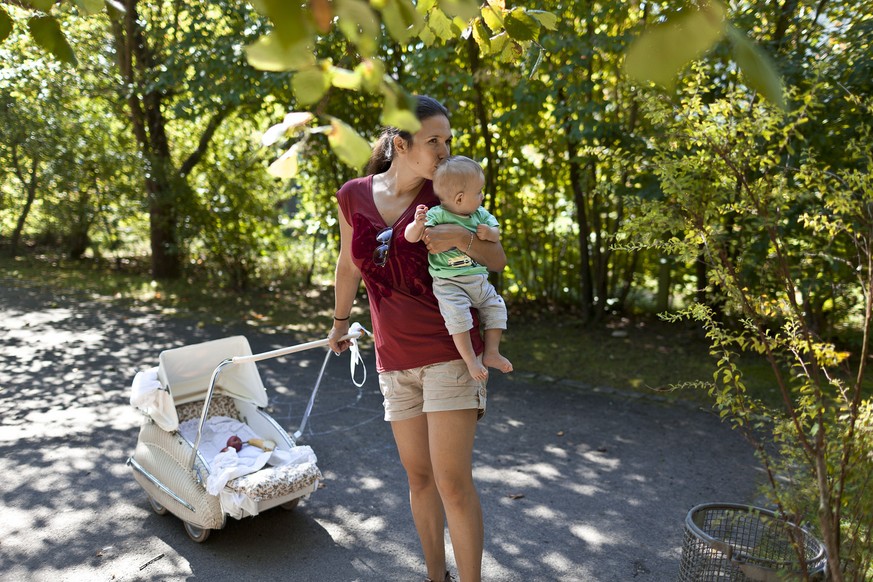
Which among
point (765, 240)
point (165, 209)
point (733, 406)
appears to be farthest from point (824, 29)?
point (165, 209)

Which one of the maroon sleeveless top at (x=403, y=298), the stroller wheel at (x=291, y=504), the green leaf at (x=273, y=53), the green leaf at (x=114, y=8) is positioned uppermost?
the green leaf at (x=114, y=8)

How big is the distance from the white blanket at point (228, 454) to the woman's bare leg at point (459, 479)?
1.22 meters

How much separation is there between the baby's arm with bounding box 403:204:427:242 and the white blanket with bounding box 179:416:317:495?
5.35 ft

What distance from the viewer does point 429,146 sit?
2664 millimetres

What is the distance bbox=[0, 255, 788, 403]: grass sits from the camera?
22.1ft

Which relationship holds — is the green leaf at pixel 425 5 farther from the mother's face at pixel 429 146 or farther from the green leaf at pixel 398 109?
the green leaf at pixel 398 109

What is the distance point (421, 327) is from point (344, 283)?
0.59 metres

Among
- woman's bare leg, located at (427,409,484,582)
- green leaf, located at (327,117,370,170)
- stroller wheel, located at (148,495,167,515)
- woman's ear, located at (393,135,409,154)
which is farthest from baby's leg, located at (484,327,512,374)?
stroller wheel, located at (148,495,167,515)

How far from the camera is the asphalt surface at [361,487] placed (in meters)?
3.53

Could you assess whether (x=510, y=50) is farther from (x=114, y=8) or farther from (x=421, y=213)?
(x=114, y=8)

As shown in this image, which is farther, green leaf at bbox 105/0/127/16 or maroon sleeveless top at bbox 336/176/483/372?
maroon sleeveless top at bbox 336/176/483/372

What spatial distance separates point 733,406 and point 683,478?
2.17 meters

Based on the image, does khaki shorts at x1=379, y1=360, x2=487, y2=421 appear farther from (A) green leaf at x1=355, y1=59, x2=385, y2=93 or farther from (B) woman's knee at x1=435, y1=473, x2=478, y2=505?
(A) green leaf at x1=355, y1=59, x2=385, y2=93

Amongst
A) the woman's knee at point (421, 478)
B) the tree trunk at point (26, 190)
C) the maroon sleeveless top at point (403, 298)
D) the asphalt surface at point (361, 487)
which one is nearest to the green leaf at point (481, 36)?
the maroon sleeveless top at point (403, 298)
